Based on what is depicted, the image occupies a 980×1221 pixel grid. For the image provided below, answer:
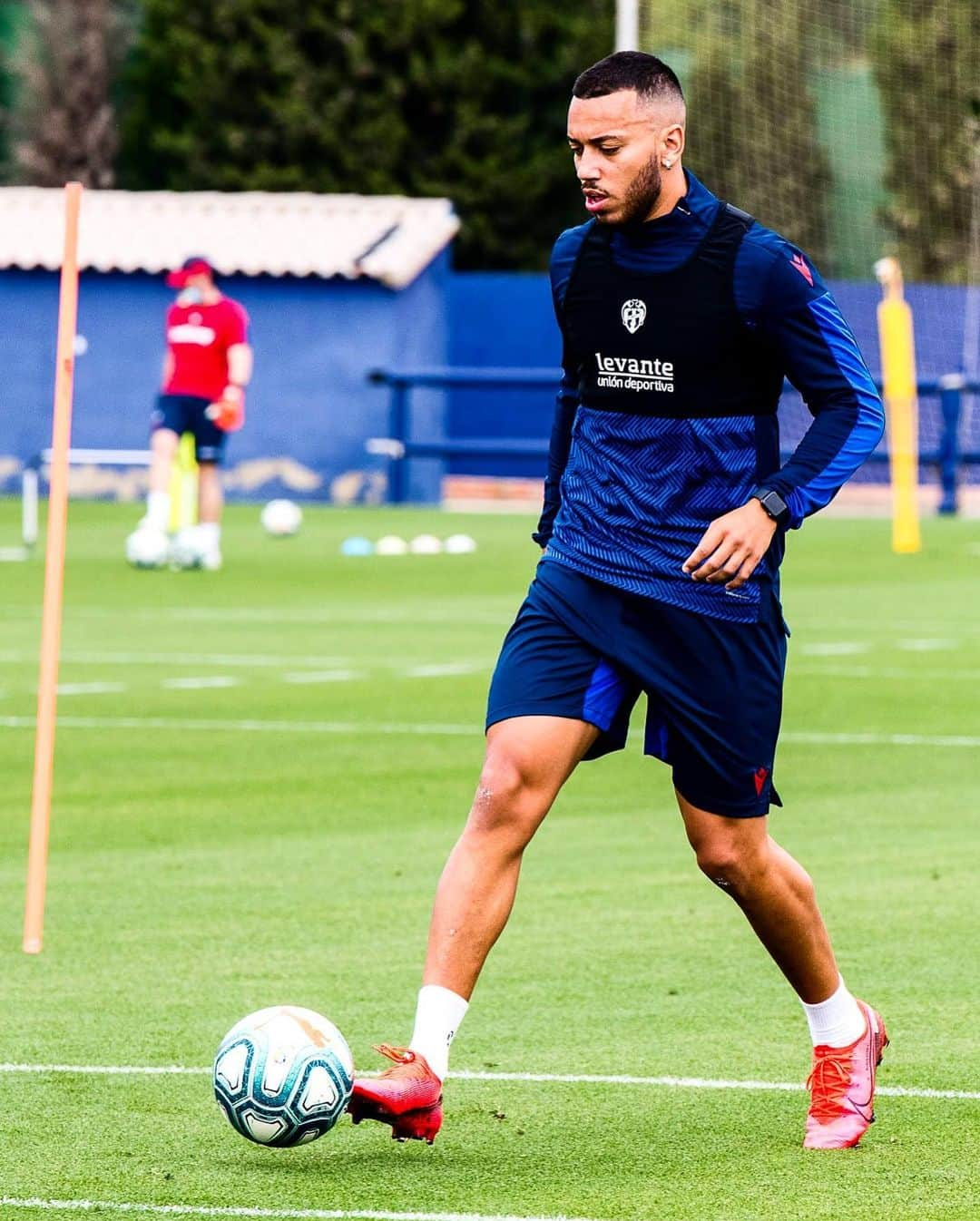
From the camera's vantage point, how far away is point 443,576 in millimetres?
23375

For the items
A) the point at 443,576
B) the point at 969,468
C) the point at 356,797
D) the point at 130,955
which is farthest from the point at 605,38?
the point at 130,955

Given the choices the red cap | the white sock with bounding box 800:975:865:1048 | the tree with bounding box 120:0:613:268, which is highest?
the tree with bounding box 120:0:613:268

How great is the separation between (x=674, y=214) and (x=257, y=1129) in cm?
205

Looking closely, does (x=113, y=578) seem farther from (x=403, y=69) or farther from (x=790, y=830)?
(x=403, y=69)

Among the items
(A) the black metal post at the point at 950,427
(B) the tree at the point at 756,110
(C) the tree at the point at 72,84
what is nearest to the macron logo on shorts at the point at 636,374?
(B) the tree at the point at 756,110

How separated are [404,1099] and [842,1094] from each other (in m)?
0.95

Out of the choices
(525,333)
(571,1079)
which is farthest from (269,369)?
(571,1079)

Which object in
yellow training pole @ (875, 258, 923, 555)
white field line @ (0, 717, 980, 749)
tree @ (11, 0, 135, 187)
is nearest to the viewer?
white field line @ (0, 717, 980, 749)

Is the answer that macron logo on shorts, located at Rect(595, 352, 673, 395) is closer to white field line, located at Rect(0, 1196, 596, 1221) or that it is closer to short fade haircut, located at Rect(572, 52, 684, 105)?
short fade haircut, located at Rect(572, 52, 684, 105)

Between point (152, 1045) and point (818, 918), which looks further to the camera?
point (152, 1045)

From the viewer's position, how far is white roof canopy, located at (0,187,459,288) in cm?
3678

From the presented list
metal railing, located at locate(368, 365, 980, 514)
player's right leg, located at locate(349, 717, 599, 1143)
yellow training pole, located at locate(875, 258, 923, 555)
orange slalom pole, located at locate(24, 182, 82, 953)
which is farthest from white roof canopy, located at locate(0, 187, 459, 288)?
player's right leg, located at locate(349, 717, 599, 1143)

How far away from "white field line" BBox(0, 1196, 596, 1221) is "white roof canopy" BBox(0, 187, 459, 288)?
31.7 m

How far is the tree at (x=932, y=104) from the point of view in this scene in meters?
29.4
